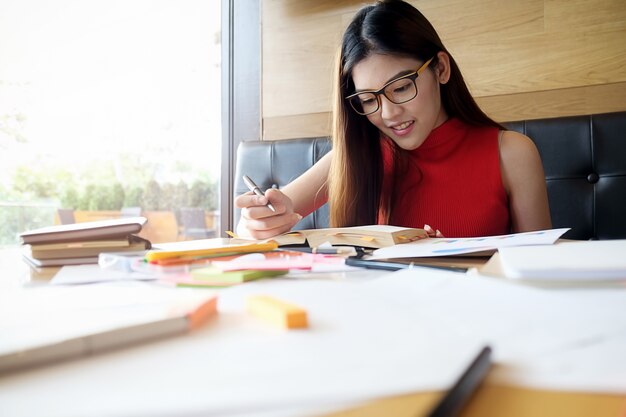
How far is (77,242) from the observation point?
0.73 m

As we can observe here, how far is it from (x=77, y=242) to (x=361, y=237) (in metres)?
0.43

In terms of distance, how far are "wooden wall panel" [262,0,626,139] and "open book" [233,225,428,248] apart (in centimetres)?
86

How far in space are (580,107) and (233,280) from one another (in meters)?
1.32

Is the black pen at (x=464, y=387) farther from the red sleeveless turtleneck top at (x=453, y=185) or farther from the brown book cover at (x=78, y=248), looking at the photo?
the red sleeveless turtleneck top at (x=453, y=185)

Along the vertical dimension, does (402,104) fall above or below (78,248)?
above

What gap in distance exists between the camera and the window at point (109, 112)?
5.49ft

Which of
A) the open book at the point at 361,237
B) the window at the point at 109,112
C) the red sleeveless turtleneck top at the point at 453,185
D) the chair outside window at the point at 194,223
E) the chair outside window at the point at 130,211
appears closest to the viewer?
the open book at the point at 361,237

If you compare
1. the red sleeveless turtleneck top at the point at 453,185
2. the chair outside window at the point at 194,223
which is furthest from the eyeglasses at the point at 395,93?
the chair outside window at the point at 194,223

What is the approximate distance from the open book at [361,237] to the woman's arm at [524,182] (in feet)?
1.48

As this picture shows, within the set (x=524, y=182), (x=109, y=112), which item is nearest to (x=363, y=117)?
(x=524, y=182)

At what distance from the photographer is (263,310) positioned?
34 cm

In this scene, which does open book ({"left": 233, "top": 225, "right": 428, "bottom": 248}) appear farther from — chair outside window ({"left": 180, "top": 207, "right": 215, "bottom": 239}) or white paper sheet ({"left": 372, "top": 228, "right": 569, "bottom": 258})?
chair outside window ({"left": 180, "top": 207, "right": 215, "bottom": 239})

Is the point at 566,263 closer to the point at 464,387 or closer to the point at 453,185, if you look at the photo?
the point at 464,387

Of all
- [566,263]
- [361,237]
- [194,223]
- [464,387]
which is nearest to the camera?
[464,387]
